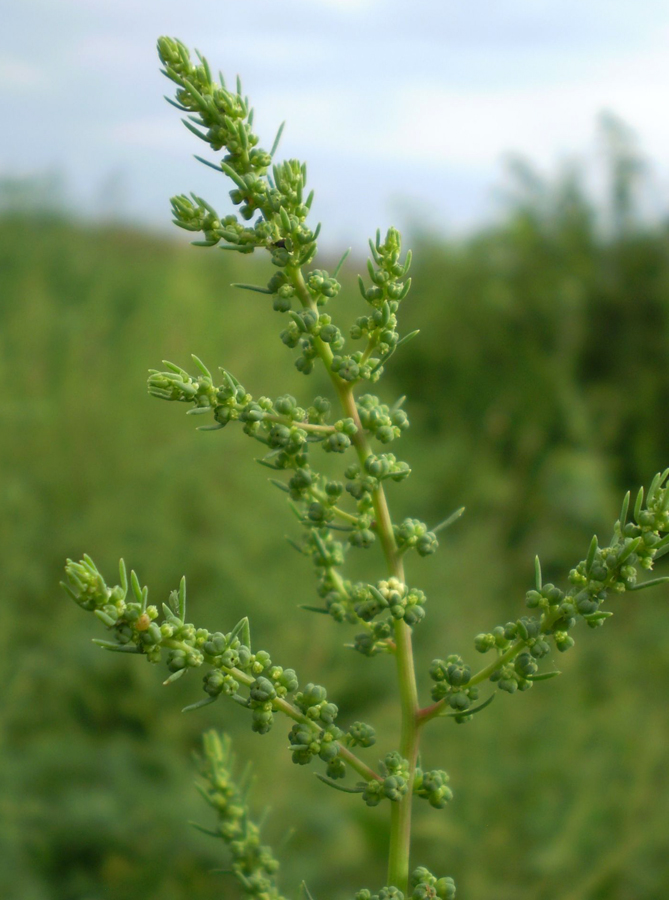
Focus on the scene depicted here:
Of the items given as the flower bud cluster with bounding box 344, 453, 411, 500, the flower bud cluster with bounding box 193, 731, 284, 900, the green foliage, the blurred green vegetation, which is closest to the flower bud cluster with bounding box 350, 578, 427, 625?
the green foliage

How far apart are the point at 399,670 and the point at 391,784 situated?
121mm

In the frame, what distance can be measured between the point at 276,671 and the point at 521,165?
8.40 m

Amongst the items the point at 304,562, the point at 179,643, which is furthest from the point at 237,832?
the point at 304,562

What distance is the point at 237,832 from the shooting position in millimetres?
1160

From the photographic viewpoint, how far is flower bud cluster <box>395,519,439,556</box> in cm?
90

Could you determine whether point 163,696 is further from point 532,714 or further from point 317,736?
point 317,736

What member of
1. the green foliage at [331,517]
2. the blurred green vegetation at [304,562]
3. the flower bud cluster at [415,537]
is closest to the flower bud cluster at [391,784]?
the green foliage at [331,517]

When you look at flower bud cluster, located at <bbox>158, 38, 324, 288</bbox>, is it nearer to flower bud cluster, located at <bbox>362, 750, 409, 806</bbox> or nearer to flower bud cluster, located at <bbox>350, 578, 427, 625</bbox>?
flower bud cluster, located at <bbox>350, 578, 427, 625</bbox>

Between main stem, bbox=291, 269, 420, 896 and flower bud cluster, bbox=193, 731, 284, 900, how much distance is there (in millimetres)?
262

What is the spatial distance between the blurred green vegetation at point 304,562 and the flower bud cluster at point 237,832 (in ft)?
7.95

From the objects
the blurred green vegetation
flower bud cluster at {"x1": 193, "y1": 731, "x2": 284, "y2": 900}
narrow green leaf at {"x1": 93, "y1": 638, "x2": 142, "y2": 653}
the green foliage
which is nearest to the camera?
narrow green leaf at {"x1": 93, "y1": 638, "x2": 142, "y2": 653}

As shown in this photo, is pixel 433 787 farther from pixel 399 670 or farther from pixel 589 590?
pixel 589 590

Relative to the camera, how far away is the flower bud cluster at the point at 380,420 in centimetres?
91

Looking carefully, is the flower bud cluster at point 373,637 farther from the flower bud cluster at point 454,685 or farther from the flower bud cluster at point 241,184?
the flower bud cluster at point 241,184
